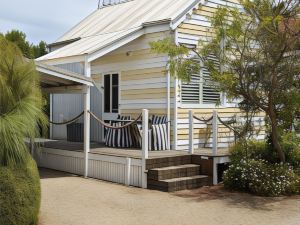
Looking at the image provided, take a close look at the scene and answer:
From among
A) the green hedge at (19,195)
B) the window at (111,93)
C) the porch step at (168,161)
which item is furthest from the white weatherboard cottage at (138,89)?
the green hedge at (19,195)

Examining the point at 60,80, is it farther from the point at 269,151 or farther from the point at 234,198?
the point at 269,151

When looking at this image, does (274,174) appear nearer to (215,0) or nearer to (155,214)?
(155,214)

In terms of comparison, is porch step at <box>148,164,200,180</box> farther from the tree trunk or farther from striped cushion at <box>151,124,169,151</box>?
the tree trunk

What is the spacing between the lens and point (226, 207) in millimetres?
8664

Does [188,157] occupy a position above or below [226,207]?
above

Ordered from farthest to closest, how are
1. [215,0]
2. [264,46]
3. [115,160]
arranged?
1. [215,0]
2. [115,160]
3. [264,46]

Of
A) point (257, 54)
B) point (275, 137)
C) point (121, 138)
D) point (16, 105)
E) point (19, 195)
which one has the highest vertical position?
point (257, 54)

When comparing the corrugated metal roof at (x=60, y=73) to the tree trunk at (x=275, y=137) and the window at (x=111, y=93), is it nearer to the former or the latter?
the window at (x=111, y=93)

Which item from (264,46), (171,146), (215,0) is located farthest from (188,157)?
(215,0)

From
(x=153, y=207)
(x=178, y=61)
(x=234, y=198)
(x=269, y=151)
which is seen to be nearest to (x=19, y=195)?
(x=153, y=207)

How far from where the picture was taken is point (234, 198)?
9.49m

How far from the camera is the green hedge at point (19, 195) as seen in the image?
6029mm

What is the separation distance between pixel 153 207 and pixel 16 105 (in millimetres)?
3375

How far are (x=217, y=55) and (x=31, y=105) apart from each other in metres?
4.95
